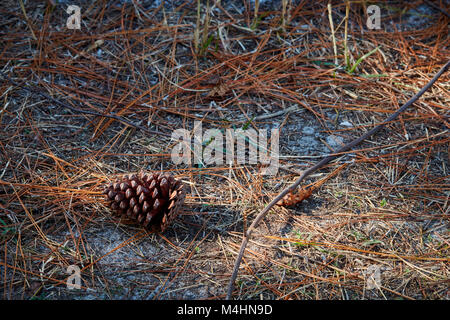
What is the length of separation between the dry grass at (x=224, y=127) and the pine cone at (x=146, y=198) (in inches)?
3.7

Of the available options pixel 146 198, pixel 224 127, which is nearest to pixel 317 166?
pixel 224 127

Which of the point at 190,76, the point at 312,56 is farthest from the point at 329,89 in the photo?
the point at 190,76

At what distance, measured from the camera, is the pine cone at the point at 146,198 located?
1.54 m

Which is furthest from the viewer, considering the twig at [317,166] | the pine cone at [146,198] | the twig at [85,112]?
the twig at [85,112]

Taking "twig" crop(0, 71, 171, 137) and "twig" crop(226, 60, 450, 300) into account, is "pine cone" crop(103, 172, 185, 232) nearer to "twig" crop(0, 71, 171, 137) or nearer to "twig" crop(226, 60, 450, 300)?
"twig" crop(226, 60, 450, 300)

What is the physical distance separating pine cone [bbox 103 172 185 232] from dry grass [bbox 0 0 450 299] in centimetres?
9

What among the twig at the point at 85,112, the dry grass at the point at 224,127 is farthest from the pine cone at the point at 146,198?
the twig at the point at 85,112

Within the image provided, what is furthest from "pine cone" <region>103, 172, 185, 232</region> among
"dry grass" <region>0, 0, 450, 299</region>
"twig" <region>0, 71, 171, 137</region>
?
"twig" <region>0, 71, 171, 137</region>

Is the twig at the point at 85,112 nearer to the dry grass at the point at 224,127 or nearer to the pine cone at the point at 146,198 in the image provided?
the dry grass at the point at 224,127

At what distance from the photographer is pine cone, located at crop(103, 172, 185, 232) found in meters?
1.54

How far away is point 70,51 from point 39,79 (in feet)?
0.93

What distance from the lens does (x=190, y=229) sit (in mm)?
1634

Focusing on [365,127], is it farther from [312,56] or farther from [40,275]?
[40,275]

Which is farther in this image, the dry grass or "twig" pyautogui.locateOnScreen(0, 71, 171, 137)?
"twig" pyautogui.locateOnScreen(0, 71, 171, 137)
